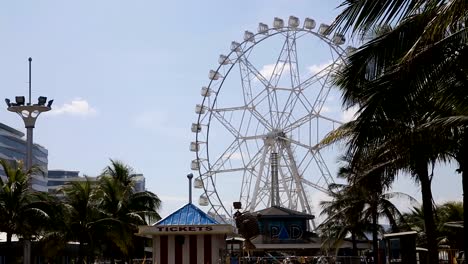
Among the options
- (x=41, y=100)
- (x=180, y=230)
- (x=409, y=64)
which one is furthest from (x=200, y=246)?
(x=409, y=64)

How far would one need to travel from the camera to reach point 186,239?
26.4 meters

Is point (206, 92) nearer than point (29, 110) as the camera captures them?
No

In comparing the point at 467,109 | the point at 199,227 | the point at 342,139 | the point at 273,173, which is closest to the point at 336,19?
the point at 467,109

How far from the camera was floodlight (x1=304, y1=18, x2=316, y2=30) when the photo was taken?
167ft

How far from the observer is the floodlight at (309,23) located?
5075 centimetres

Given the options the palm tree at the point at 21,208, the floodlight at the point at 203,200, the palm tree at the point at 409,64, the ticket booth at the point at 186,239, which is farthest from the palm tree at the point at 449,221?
the palm tree at the point at 409,64

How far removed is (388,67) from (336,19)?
1905mm

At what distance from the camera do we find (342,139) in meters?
15.7

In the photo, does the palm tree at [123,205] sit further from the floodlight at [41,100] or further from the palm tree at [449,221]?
the palm tree at [449,221]

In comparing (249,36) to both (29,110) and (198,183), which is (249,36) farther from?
(29,110)

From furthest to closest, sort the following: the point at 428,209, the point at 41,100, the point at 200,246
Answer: the point at 41,100 < the point at 200,246 < the point at 428,209

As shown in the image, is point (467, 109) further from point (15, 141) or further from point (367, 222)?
point (15, 141)

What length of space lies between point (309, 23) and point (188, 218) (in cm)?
2699

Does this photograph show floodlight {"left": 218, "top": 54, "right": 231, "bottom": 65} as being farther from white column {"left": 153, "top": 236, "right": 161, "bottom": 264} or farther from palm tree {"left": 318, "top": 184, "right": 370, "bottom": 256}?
white column {"left": 153, "top": 236, "right": 161, "bottom": 264}
